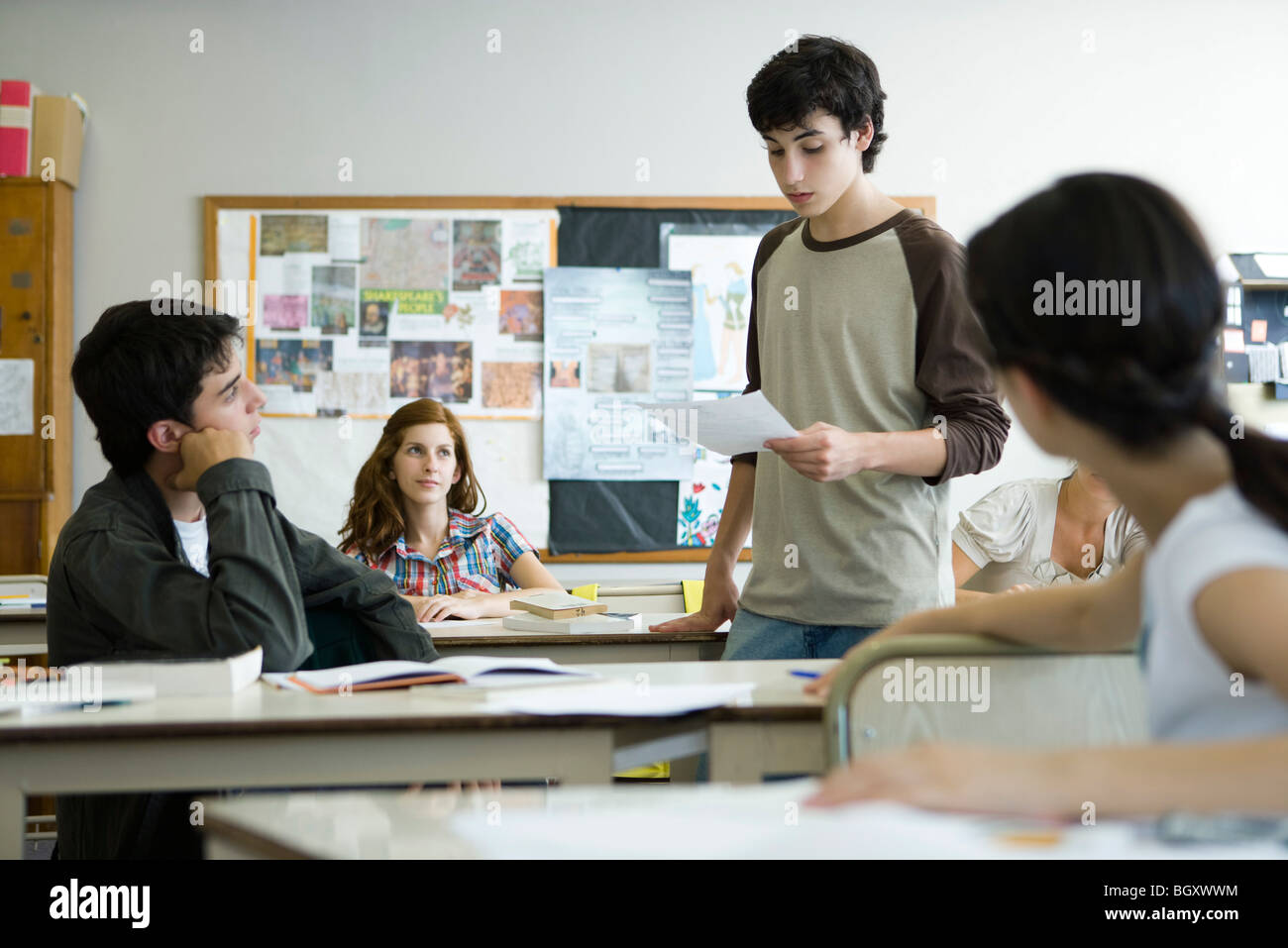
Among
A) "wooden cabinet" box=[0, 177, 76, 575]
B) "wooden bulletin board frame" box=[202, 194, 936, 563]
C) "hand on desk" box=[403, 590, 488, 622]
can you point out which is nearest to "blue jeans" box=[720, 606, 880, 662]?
"hand on desk" box=[403, 590, 488, 622]

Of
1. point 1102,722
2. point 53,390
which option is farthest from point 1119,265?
point 53,390

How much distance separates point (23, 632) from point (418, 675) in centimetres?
192

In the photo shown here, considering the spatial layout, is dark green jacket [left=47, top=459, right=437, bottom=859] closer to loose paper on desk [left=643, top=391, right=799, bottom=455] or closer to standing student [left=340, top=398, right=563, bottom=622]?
loose paper on desk [left=643, top=391, right=799, bottom=455]

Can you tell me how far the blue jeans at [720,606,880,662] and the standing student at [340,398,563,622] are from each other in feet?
3.96

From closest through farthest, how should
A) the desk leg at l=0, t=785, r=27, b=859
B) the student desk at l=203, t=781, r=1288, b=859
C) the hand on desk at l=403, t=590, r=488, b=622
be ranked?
the student desk at l=203, t=781, r=1288, b=859 < the desk leg at l=0, t=785, r=27, b=859 < the hand on desk at l=403, t=590, r=488, b=622

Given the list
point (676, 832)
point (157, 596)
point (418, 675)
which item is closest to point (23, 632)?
point (157, 596)

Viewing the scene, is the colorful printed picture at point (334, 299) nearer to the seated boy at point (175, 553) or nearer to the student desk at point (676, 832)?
the seated boy at point (175, 553)

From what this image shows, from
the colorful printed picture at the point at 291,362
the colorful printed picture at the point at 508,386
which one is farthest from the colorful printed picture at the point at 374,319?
the colorful printed picture at the point at 508,386

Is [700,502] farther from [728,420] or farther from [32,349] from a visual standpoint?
[728,420]

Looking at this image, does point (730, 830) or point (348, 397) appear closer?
point (730, 830)

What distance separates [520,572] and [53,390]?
1886 millimetres

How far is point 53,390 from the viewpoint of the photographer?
3891 mm

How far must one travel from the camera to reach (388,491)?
3.15 metres

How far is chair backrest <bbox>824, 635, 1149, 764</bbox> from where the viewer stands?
3.71ft
